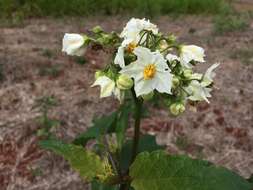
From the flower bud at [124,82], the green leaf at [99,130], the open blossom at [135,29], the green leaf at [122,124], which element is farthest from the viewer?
the green leaf at [99,130]

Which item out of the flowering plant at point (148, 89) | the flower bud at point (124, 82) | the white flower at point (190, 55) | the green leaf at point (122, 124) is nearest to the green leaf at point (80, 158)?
the flowering plant at point (148, 89)

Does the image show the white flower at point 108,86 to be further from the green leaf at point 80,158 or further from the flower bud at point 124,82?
the green leaf at point 80,158

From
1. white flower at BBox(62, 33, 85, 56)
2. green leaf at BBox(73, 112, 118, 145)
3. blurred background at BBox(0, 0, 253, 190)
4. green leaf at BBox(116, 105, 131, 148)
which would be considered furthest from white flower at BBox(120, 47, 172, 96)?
blurred background at BBox(0, 0, 253, 190)

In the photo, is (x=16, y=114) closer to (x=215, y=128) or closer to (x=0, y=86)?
(x=0, y=86)

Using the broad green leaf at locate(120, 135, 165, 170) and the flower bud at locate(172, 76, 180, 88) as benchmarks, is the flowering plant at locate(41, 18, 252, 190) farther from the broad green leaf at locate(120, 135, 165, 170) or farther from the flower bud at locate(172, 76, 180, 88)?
the broad green leaf at locate(120, 135, 165, 170)

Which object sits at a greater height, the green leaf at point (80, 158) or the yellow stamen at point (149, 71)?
the yellow stamen at point (149, 71)

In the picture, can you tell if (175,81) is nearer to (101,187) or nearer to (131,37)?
(131,37)

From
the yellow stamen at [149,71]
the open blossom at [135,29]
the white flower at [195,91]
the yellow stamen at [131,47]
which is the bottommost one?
the white flower at [195,91]
